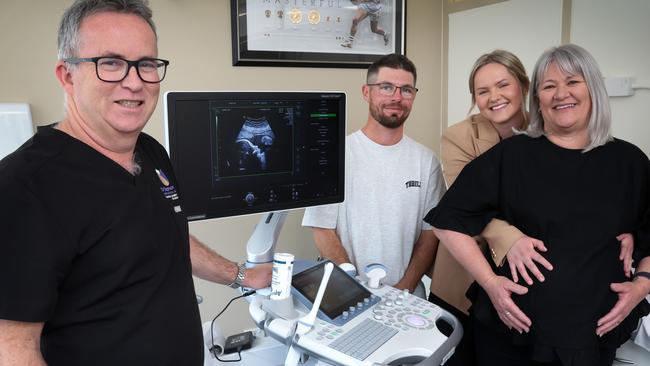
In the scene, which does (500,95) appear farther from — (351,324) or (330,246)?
(351,324)

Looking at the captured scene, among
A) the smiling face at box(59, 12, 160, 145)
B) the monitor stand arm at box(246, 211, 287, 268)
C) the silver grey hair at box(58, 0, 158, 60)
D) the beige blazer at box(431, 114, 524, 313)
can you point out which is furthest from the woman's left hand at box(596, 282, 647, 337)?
the silver grey hair at box(58, 0, 158, 60)

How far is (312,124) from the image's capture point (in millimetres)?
1421

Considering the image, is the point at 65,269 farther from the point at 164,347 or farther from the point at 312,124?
the point at 312,124

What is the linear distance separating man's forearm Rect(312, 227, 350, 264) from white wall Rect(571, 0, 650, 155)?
1382 millimetres

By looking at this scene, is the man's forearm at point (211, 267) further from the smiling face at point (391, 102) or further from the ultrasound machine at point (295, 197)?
the smiling face at point (391, 102)

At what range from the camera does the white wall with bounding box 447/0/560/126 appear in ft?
8.16

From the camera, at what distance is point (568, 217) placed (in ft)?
4.31

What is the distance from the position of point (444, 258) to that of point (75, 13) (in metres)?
1.37

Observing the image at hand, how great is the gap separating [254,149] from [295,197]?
0.64 ft

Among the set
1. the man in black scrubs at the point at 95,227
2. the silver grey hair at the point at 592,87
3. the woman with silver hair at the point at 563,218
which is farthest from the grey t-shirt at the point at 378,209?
→ the man in black scrubs at the point at 95,227

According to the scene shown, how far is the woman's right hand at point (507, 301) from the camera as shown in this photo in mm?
1325

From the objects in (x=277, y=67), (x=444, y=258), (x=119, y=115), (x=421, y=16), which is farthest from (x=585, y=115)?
(x=421, y=16)

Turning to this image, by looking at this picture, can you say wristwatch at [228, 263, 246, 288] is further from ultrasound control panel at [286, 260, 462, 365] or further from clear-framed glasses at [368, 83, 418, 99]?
clear-framed glasses at [368, 83, 418, 99]

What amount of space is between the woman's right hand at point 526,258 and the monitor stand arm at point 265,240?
0.65 metres
